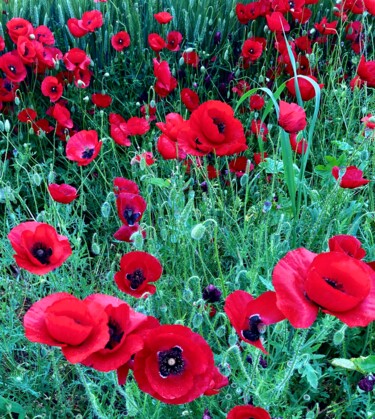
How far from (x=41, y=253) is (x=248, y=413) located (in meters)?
0.54

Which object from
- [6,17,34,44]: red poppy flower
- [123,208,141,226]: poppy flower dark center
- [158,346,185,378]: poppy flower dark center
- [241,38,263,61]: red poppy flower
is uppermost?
[158,346,185,378]: poppy flower dark center

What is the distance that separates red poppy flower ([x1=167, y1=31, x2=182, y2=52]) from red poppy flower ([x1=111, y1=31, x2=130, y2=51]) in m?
0.23

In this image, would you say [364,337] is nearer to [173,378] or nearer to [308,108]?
[173,378]

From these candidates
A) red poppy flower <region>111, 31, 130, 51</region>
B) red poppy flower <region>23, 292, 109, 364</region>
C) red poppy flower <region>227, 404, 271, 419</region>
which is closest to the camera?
red poppy flower <region>23, 292, 109, 364</region>

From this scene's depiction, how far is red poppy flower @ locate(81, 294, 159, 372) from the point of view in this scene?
3.07 ft

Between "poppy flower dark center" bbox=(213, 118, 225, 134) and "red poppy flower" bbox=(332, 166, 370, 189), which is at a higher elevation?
"poppy flower dark center" bbox=(213, 118, 225, 134)

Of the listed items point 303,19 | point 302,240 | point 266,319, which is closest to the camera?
point 266,319

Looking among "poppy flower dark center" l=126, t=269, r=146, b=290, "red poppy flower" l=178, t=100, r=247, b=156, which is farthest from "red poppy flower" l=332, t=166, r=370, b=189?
"poppy flower dark center" l=126, t=269, r=146, b=290

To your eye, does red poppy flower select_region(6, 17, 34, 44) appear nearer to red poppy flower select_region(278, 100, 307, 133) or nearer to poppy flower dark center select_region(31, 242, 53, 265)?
red poppy flower select_region(278, 100, 307, 133)

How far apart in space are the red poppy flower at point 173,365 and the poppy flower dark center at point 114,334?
42 millimetres

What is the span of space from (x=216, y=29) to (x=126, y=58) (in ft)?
1.83

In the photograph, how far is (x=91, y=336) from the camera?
93 cm

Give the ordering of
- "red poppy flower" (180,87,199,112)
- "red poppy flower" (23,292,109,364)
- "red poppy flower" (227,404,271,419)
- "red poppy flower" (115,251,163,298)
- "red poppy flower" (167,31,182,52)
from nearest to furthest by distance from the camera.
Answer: "red poppy flower" (23,292,109,364) < "red poppy flower" (227,404,271,419) < "red poppy flower" (115,251,163,298) < "red poppy flower" (180,87,199,112) < "red poppy flower" (167,31,182,52)

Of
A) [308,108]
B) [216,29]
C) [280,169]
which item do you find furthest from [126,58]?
[280,169]
